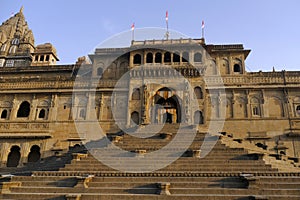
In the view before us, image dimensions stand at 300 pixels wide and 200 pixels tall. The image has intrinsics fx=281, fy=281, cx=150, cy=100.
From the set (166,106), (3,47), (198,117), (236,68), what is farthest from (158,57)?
(3,47)

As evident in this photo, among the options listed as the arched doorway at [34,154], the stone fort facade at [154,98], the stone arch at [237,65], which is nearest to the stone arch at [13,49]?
the stone fort facade at [154,98]

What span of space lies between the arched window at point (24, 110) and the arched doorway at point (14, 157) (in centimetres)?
415

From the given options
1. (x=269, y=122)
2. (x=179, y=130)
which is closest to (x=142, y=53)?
(x=179, y=130)

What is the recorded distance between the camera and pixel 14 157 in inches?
1156

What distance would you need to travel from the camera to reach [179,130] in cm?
2069

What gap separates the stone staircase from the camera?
1032 centimetres

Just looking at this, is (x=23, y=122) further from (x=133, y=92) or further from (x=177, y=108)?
(x=177, y=108)

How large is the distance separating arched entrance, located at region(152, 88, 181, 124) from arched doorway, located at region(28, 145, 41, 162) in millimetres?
12279

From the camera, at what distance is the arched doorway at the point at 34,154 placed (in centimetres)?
2875

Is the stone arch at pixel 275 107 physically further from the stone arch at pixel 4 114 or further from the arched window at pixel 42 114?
the stone arch at pixel 4 114

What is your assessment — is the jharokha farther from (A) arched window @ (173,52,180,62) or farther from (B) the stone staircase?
(B) the stone staircase

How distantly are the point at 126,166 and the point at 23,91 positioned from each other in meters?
21.9

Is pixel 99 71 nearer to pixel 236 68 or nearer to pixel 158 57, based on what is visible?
pixel 158 57

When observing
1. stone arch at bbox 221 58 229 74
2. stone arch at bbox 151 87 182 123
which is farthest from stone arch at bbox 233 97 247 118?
stone arch at bbox 151 87 182 123
